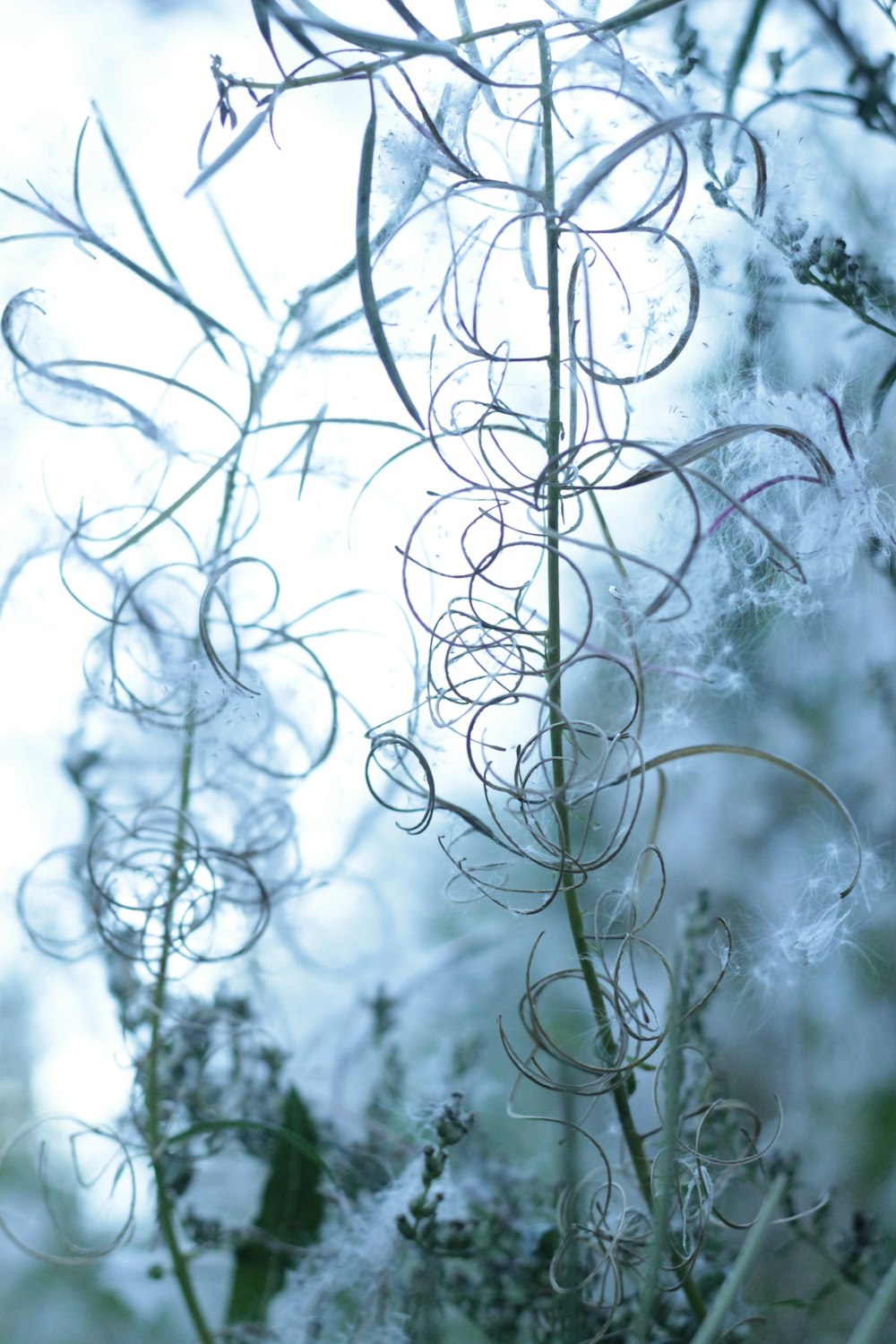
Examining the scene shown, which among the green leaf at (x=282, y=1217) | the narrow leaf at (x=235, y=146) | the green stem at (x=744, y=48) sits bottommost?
the green leaf at (x=282, y=1217)

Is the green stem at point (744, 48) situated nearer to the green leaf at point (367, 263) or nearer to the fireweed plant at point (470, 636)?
the fireweed plant at point (470, 636)

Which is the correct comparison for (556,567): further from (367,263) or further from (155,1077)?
(155,1077)

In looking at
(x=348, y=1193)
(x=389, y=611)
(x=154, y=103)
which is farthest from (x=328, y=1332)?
(x=154, y=103)

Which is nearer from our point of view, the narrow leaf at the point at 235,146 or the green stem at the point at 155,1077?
the narrow leaf at the point at 235,146

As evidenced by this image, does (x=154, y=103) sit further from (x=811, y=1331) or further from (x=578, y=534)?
(x=811, y=1331)

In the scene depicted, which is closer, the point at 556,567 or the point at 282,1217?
the point at 556,567

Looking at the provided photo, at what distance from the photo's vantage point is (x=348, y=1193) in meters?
0.44

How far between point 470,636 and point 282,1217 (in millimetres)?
286

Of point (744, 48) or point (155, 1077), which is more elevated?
point (744, 48)

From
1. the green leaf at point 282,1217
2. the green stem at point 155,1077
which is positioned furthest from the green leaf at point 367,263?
the green leaf at point 282,1217

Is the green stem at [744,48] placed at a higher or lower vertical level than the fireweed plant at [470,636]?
higher

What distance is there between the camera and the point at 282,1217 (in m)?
0.44

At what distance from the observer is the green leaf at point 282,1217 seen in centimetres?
44

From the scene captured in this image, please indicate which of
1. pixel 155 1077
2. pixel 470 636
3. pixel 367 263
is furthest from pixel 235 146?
pixel 155 1077
